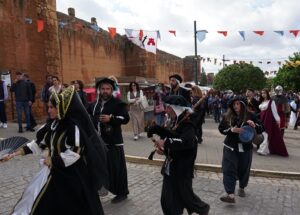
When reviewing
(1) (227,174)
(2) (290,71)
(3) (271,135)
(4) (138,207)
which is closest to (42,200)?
(4) (138,207)

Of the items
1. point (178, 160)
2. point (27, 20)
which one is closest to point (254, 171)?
point (178, 160)

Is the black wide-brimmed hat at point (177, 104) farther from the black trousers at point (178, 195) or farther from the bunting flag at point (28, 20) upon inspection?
the bunting flag at point (28, 20)

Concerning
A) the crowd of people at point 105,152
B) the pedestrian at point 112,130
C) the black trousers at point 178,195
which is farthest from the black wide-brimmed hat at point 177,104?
the pedestrian at point 112,130

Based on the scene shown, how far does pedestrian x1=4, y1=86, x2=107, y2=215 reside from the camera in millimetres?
3736

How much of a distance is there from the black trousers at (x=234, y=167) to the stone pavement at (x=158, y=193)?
0.29m

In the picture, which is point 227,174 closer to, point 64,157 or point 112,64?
point 64,157

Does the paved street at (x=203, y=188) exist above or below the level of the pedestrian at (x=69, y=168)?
below

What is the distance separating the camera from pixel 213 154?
9773 mm

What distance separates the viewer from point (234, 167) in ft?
19.6

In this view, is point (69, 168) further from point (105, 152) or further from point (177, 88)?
Answer: point (177, 88)

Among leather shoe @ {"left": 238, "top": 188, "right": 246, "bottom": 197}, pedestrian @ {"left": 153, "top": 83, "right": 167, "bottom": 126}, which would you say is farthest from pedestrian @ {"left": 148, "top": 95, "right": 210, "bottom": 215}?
pedestrian @ {"left": 153, "top": 83, "right": 167, "bottom": 126}

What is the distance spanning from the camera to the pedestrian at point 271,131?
33.1 feet

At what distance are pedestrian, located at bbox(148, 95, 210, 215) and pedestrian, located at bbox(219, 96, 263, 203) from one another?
1.36 meters

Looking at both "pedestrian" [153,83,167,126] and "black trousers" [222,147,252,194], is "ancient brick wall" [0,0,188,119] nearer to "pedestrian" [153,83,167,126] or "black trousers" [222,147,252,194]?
"pedestrian" [153,83,167,126]
